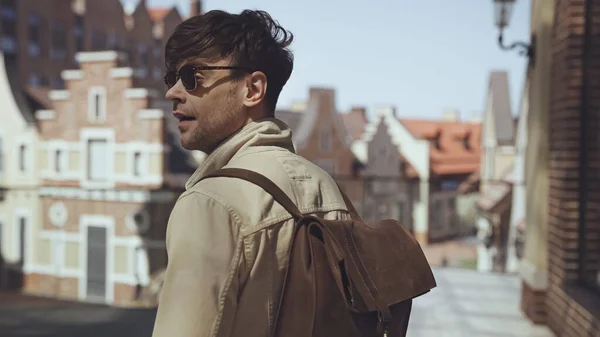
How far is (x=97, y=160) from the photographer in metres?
28.1

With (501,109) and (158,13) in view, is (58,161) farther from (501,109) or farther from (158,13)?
(158,13)

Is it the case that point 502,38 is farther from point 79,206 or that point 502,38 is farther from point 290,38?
point 79,206

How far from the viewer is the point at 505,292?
316 inches

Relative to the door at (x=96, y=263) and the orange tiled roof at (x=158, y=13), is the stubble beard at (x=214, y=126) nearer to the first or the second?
the door at (x=96, y=263)

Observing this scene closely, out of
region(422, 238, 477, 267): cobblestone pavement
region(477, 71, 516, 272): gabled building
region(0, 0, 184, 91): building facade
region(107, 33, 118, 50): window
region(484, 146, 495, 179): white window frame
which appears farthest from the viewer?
region(107, 33, 118, 50): window

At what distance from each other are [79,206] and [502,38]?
911 inches

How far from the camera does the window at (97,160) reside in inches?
1096

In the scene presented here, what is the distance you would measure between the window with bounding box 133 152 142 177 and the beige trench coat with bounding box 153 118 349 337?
26233 mm

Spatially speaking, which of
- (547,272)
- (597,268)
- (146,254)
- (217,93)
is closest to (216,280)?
(217,93)

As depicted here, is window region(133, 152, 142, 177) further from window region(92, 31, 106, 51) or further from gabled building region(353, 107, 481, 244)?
window region(92, 31, 106, 51)

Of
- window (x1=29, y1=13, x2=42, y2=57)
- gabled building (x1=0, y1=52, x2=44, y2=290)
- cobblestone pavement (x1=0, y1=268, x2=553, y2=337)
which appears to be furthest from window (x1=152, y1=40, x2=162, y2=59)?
cobblestone pavement (x1=0, y1=268, x2=553, y2=337)

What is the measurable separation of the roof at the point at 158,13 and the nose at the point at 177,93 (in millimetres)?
40475

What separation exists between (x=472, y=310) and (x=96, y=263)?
22887mm

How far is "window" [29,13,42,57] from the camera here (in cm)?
3312
